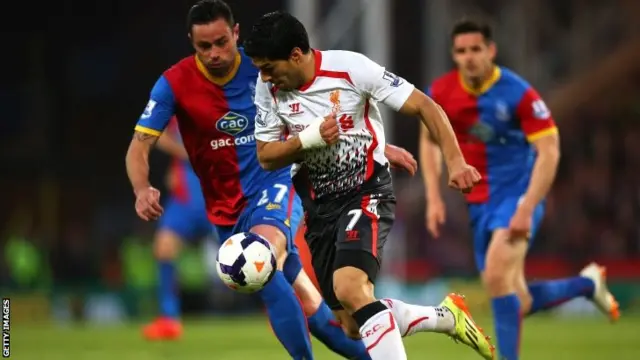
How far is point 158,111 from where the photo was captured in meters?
6.88

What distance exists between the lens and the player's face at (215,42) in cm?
677

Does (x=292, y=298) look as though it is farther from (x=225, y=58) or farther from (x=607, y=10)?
(x=607, y=10)

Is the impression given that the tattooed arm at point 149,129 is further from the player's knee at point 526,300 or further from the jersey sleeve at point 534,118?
the player's knee at point 526,300

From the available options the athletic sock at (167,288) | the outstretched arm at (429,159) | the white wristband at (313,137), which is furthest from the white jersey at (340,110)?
the athletic sock at (167,288)

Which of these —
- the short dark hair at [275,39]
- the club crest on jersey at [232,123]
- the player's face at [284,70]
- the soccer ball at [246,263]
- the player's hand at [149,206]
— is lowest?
the soccer ball at [246,263]

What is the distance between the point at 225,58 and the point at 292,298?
135cm

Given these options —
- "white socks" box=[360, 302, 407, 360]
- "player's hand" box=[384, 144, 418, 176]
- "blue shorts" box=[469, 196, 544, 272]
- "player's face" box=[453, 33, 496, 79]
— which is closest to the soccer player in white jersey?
"white socks" box=[360, 302, 407, 360]

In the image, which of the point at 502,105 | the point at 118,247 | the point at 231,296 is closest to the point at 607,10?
the point at 231,296

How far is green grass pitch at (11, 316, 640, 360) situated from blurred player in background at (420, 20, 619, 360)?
1235 mm

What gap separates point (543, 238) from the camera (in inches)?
756

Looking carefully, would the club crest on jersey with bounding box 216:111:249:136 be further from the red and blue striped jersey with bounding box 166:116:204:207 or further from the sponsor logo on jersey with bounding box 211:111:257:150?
the red and blue striped jersey with bounding box 166:116:204:207

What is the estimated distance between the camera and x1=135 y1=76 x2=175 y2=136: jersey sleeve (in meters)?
6.86

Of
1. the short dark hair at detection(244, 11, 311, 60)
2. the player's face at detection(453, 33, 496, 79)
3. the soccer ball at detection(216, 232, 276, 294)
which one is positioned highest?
the short dark hair at detection(244, 11, 311, 60)

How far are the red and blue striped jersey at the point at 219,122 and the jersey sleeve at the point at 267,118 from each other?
794mm
